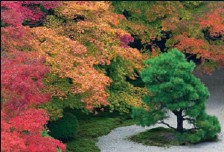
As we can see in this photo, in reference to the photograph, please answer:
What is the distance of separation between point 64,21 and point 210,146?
509 cm

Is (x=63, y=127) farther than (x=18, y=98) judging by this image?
Yes

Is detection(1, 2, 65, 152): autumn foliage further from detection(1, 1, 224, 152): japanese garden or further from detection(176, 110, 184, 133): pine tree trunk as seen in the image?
detection(176, 110, 184, 133): pine tree trunk

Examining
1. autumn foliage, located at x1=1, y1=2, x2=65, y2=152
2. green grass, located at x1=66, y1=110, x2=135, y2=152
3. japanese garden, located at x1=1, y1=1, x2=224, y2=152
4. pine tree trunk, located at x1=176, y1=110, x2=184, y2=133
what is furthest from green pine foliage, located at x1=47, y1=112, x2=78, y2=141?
autumn foliage, located at x1=1, y1=2, x2=65, y2=152

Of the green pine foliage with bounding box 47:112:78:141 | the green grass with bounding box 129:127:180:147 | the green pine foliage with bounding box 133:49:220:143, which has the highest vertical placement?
the green pine foliage with bounding box 133:49:220:143

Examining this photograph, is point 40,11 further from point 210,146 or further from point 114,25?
point 210,146

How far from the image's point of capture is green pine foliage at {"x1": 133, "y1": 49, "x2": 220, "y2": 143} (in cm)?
1420

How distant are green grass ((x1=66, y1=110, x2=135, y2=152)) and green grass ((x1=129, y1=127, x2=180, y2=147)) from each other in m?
1.17

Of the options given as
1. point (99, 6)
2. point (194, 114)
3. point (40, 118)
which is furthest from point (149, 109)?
point (40, 118)

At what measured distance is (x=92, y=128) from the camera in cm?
1655

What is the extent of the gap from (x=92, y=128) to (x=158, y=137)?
2.23 meters

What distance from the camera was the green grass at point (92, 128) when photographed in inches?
578

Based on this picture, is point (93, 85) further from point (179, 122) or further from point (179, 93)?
point (179, 122)

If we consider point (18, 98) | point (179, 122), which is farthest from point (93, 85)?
point (179, 122)

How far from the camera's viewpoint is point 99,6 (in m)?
15.2
